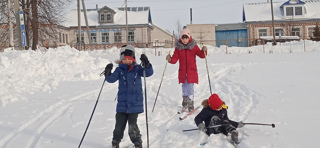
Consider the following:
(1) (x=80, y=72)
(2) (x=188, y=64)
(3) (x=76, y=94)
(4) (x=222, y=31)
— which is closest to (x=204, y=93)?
(2) (x=188, y=64)

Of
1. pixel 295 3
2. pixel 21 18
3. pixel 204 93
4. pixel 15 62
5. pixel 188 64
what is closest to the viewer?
pixel 188 64

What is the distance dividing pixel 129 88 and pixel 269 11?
159ft

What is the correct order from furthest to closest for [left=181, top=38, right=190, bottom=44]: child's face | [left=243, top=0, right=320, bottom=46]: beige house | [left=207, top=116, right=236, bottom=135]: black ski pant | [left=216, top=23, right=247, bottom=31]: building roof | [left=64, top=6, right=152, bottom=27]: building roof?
[left=64, top=6, right=152, bottom=27]: building roof < [left=216, top=23, right=247, bottom=31]: building roof < [left=243, top=0, right=320, bottom=46]: beige house < [left=181, top=38, right=190, bottom=44]: child's face < [left=207, top=116, right=236, bottom=135]: black ski pant

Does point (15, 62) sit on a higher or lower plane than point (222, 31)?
lower

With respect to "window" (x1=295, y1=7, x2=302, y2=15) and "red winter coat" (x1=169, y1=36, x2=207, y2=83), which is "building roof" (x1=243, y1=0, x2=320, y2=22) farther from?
"red winter coat" (x1=169, y1=36, x2=207, y2=83)

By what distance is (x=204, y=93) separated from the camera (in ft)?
30.8

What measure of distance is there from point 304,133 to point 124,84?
8.58 ft

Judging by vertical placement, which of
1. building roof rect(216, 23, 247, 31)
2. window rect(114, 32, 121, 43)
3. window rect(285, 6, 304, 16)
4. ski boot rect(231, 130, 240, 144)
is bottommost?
ski boot rect(231, 130, 240, 144)

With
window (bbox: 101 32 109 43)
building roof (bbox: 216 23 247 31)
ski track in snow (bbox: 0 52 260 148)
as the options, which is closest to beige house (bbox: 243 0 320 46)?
building roof (bbox: 216 23 247 31)

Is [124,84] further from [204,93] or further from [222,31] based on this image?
[222,31]

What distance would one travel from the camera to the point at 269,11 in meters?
49.3

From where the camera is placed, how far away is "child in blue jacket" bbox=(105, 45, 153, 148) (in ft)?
15.2

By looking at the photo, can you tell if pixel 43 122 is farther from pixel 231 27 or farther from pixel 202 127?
pixel 231 27

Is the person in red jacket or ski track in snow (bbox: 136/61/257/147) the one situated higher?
the person in red jacket
